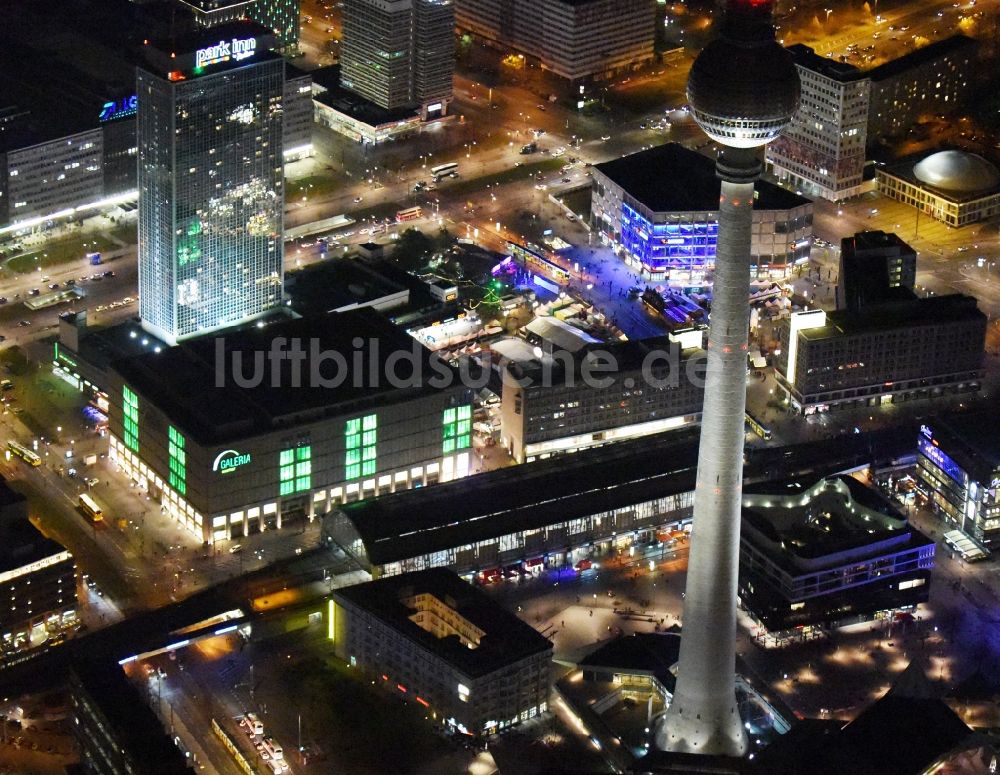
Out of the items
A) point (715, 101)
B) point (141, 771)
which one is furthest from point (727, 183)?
point (141, 771)

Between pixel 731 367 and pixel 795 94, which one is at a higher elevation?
A: pixel 795 94

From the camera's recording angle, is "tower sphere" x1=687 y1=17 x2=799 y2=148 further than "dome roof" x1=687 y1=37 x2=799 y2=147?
No

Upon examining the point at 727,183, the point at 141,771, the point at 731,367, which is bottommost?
the point at 141,771

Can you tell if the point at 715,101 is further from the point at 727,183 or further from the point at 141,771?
the point at 141,771

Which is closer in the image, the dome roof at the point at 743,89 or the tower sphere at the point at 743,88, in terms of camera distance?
the tower sphere at the point at 743,88
